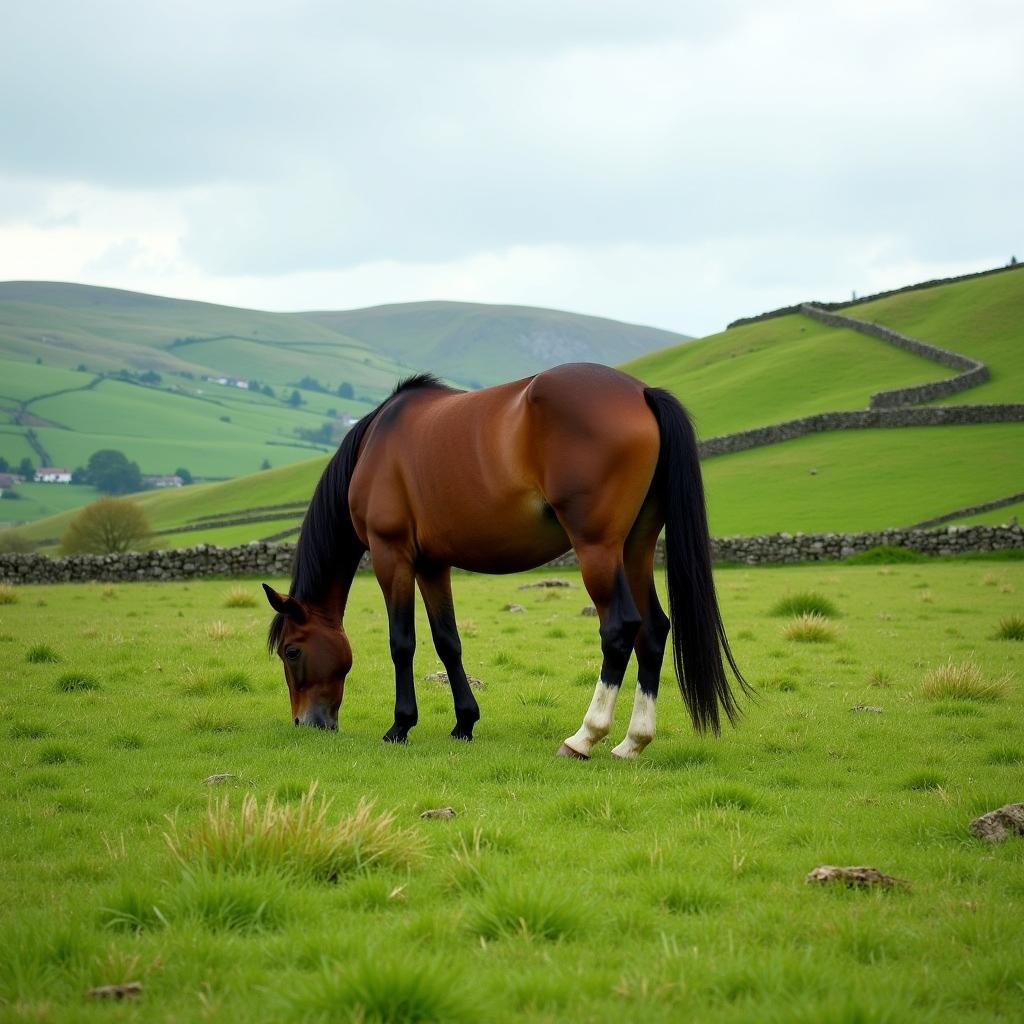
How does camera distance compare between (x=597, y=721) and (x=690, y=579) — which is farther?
(x=690, y=579)

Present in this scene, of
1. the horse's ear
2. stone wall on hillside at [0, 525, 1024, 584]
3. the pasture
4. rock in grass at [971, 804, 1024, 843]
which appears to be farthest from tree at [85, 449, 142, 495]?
rock in grass at [971, 804, 1024, 843]

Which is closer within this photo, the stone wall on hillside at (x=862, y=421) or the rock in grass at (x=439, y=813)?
the rock in grass at (x=439, y=813)

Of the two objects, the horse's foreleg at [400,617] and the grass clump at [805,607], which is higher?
the horse's foreleg at [400,617]

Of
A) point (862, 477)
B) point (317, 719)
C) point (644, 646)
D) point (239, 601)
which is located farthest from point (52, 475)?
point (644, 646)

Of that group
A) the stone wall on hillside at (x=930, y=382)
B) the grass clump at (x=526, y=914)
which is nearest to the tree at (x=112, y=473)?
the stone wall on hillside at (x=930, y=382)

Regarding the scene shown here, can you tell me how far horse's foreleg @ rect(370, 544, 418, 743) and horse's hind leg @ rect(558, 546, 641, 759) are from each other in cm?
154

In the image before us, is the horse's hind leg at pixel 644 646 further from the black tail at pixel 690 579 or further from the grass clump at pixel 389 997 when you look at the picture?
the grass clump at pixel 389 997

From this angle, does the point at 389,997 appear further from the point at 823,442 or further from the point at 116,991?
the point at 823,442

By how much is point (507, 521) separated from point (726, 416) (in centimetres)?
5396

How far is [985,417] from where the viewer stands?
4938 centimetres

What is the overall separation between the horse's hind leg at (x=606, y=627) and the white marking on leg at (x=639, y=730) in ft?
0.70

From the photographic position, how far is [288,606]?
29.4ft

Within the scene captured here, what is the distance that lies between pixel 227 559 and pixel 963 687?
2531 cm

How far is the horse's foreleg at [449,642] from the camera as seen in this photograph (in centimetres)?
866
